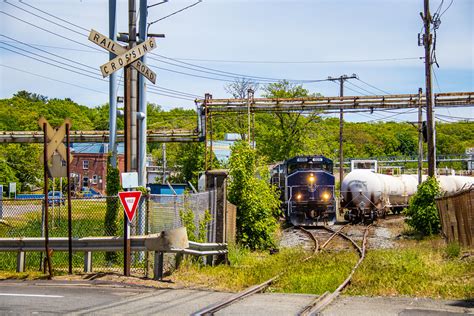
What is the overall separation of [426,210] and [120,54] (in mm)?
19302

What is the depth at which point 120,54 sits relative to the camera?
48.1ft

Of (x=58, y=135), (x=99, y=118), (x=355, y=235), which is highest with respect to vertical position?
(x=99, y=118)


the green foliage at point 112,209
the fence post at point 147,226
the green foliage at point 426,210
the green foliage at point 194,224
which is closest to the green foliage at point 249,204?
the green foliage at point 194,224

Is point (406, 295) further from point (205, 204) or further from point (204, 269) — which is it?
point (205, 204)

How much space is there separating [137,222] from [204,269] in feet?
7.15

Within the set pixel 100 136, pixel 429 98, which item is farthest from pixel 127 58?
pixel 100 136

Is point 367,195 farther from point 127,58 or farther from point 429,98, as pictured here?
point 127,58

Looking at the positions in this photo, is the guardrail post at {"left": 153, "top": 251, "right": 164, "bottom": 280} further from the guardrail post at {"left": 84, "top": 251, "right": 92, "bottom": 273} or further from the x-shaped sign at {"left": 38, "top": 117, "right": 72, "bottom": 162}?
the x-shaped sign at {"left": 38, "top": 117, "right": 72, "bottom": 162}

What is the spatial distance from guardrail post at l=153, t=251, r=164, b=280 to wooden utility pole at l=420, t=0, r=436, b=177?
19484 mm

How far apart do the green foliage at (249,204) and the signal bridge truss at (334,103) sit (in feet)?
50.3

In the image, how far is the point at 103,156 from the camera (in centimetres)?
9488

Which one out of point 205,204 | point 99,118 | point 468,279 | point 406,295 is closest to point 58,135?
point 205,204

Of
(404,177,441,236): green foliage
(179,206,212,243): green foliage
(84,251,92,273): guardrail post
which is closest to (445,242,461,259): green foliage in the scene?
(179,206,212,243): green foliage

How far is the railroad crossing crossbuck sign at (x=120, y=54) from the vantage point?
14.2 metres
